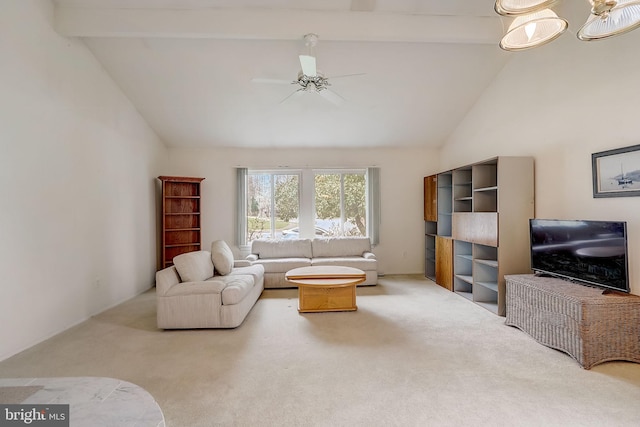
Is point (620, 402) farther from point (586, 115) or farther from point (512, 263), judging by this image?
point (586, 115)

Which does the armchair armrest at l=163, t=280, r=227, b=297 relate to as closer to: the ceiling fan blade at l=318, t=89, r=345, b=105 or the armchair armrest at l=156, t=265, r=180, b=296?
the armchair armrest at l=156, t=265, r=180, b=296

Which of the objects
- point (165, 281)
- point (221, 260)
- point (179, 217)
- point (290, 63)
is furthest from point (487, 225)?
point (179, 217)

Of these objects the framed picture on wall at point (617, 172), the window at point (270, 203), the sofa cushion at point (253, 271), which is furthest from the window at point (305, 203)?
the framed picture on wall at point (617, 172)

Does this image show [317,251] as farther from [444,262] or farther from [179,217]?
[179,217]

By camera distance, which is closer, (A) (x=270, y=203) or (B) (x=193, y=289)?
(B) (x=193, y=289)

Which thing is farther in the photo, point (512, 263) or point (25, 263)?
point (512, 263)

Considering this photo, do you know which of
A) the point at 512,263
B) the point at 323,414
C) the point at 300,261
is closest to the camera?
the point at 323,414

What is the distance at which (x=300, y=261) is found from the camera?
5.37 metres

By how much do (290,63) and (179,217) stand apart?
3487 millimetres

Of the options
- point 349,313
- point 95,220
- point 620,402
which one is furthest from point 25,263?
point 620,402

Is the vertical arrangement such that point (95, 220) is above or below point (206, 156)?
below

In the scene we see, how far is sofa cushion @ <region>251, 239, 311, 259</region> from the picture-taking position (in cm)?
575

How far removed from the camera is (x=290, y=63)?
4152 mm

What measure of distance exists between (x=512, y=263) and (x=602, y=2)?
3.02m
